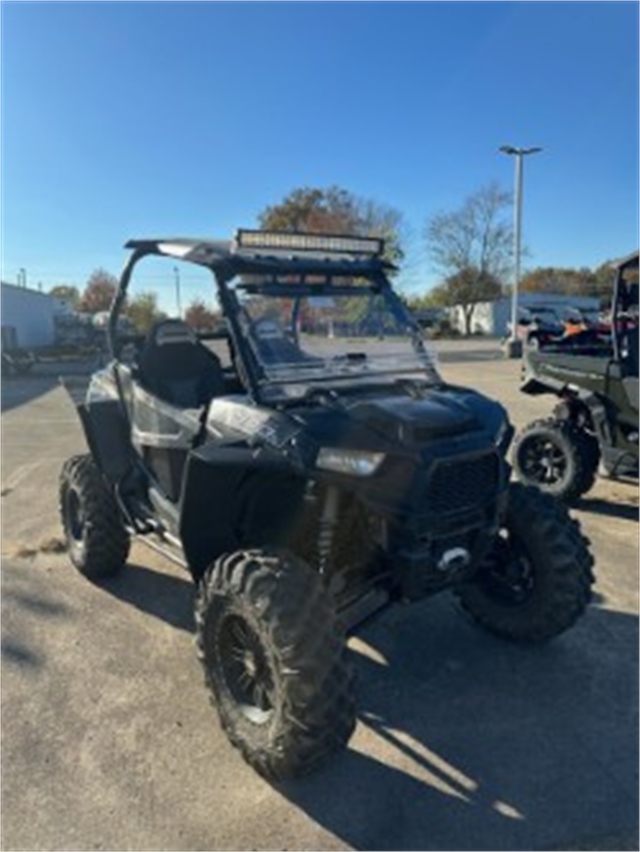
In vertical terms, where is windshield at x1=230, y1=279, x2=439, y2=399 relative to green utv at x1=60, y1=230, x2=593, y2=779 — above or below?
above

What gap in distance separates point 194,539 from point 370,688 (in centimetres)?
114

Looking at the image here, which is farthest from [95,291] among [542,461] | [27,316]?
[542,461]

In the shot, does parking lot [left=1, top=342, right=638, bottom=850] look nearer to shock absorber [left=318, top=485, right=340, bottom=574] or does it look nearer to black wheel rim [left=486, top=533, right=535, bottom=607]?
black wheel rim [left=486, top=533, right=535, bottom=607]

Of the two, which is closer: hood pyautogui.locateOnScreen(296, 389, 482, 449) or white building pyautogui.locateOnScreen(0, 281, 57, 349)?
hood pyautogui.locateOnScreen(296, 389, 482, 449)

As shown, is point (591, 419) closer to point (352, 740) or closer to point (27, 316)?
point (352, 740)

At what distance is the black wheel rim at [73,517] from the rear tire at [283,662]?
2.24 metres

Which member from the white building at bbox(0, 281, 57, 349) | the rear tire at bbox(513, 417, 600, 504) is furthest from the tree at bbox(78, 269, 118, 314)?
the rear tire at bbox(513, 417, 600, 504)

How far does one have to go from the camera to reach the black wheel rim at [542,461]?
693cm

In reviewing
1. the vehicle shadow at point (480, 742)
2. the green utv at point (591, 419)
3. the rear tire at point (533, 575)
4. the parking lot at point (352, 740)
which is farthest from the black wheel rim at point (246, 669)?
the green utv at point (591, 419)


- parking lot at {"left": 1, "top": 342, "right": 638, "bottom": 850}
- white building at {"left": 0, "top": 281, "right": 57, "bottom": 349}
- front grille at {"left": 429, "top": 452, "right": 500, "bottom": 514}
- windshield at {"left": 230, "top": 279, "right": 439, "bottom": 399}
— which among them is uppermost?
white building at {"left": 0, "top": 281, "right": 57, "bottom": 349}

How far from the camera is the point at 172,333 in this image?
487cm

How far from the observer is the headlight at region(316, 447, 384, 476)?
9.98ft

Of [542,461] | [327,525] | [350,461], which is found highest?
[350,461]

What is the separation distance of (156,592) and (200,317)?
179cm
